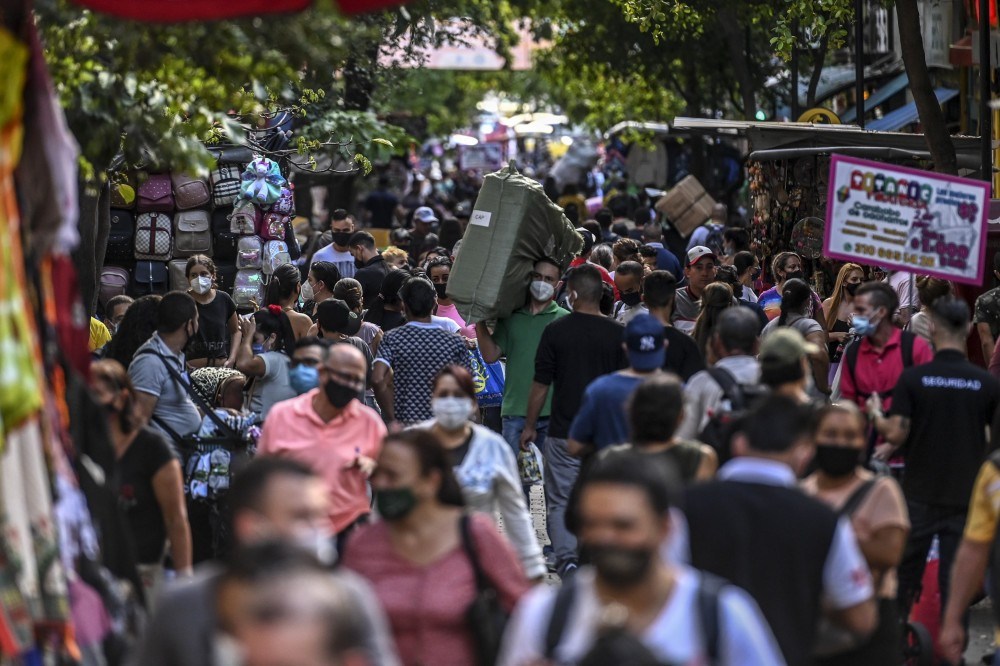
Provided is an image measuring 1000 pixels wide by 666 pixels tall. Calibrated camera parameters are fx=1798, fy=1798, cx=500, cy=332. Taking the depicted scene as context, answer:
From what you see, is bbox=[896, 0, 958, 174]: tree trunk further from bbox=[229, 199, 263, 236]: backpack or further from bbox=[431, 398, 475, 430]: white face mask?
bbox=[431, 398, 475, 430]: white face mask

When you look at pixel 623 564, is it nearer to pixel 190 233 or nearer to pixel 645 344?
pixel 645 344

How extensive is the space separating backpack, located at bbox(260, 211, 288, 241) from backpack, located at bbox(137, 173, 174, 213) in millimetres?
893

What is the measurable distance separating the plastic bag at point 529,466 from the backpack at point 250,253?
6670 mm

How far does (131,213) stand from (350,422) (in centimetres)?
971

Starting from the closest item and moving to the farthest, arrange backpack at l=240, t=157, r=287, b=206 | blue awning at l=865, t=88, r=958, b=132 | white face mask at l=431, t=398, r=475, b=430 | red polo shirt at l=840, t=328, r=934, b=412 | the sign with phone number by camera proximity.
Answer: white face mask at l=431, t=398, r=475, b=430
red polo shirt at l=840, t=328, r=934, b=412
the sign with phone number
backpack at l=240, t=157, r=287, b=206
blue awning at l=865, t=88, r=958, b=132

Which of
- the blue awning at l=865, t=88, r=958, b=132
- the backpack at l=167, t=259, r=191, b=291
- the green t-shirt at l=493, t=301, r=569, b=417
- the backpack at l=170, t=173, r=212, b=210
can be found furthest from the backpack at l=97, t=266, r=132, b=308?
the blue awning at l=865, t=88, r=958, b=132

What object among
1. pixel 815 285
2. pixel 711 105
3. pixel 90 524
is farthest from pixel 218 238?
pixel 711 105

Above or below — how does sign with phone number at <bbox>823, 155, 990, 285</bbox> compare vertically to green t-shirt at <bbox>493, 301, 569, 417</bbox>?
above

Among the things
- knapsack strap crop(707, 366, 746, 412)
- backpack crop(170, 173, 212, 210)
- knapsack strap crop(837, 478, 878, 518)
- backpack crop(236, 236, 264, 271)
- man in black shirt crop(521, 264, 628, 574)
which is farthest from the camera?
backpack crop(170, 173, 212, 210)

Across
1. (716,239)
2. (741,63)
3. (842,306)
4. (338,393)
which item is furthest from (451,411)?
(741,63)

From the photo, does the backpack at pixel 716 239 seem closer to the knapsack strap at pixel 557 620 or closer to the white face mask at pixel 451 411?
the white face mask at pixel 451 411

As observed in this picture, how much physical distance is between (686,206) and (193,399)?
13497 mm

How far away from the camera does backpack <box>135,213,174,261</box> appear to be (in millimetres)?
16688

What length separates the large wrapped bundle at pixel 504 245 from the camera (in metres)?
11.0
